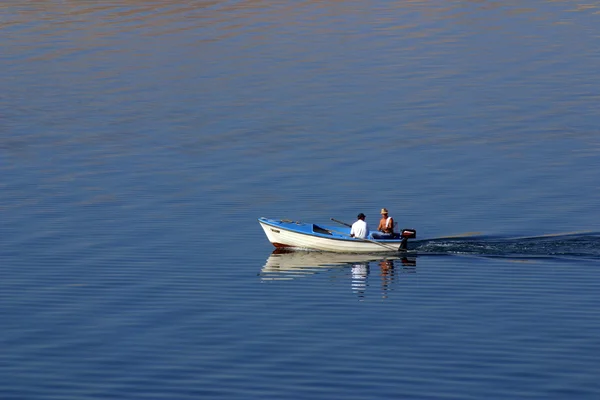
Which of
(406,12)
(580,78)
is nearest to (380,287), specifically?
(580,78)

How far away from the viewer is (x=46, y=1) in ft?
408

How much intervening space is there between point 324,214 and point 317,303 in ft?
45.1

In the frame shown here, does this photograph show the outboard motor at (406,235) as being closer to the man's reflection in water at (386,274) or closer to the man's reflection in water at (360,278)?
the man's reflection in water at (386,274)

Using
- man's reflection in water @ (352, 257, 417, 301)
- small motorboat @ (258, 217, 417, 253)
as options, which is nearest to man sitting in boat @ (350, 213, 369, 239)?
small motorboat @ (258, 217, 417, 253)

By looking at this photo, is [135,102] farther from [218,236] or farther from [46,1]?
[46,1]

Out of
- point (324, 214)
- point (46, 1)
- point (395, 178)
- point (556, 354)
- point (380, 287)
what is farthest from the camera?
point (46, 1)

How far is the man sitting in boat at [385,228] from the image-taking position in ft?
167

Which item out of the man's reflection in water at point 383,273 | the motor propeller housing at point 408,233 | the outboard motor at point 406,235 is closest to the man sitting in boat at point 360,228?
the man's reflection in water at point 383,273

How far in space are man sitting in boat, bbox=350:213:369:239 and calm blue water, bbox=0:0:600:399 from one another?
1.11m

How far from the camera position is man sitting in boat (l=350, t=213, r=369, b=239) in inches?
1994

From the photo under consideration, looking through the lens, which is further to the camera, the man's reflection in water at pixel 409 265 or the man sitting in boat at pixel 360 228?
the man sitting in boat at pixel 360 228

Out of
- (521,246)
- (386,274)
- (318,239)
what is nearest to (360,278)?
(386,274)

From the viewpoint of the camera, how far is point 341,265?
163 feet

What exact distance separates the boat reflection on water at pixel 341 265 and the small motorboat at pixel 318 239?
0.32 meters
